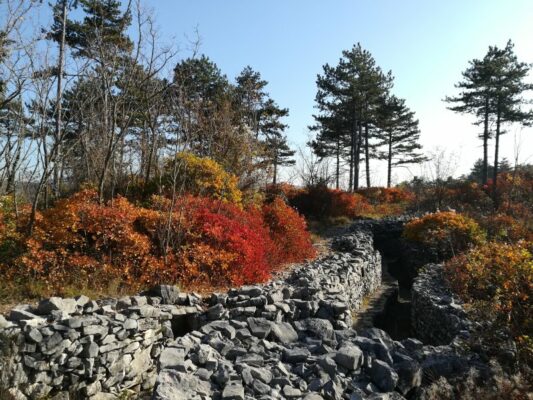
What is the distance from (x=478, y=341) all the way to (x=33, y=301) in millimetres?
6471

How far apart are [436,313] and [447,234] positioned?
6.33m

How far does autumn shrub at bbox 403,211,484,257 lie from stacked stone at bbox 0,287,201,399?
9942mm

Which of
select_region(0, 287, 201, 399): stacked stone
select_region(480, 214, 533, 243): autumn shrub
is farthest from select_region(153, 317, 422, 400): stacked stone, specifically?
select_region(480, 214, 533, 243): autumn shrub

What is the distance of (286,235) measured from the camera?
1190 centimetres

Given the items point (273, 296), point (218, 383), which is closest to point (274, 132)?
point (273, 296)

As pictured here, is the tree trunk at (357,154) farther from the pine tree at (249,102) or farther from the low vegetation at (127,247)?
the low vegetation at (127,247)

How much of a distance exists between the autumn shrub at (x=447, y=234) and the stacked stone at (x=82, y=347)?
9942 mm

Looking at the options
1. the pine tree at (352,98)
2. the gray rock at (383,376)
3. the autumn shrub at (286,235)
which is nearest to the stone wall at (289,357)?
the gray rock at (383,376)

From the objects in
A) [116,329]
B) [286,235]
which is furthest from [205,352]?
[286,235]

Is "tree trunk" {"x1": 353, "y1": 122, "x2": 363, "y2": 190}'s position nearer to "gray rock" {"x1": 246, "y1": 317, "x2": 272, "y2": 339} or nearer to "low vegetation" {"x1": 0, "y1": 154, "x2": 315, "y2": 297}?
"low vegetation" {"x1": 0, "y1": 154, "x2": 315, "y2": 297}

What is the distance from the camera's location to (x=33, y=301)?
588 cm

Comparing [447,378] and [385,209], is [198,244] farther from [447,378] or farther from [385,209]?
[385,209]

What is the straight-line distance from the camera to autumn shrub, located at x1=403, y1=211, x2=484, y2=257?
12.8 m

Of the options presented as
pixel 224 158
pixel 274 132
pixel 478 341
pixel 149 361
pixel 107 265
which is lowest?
pixel 149 361
